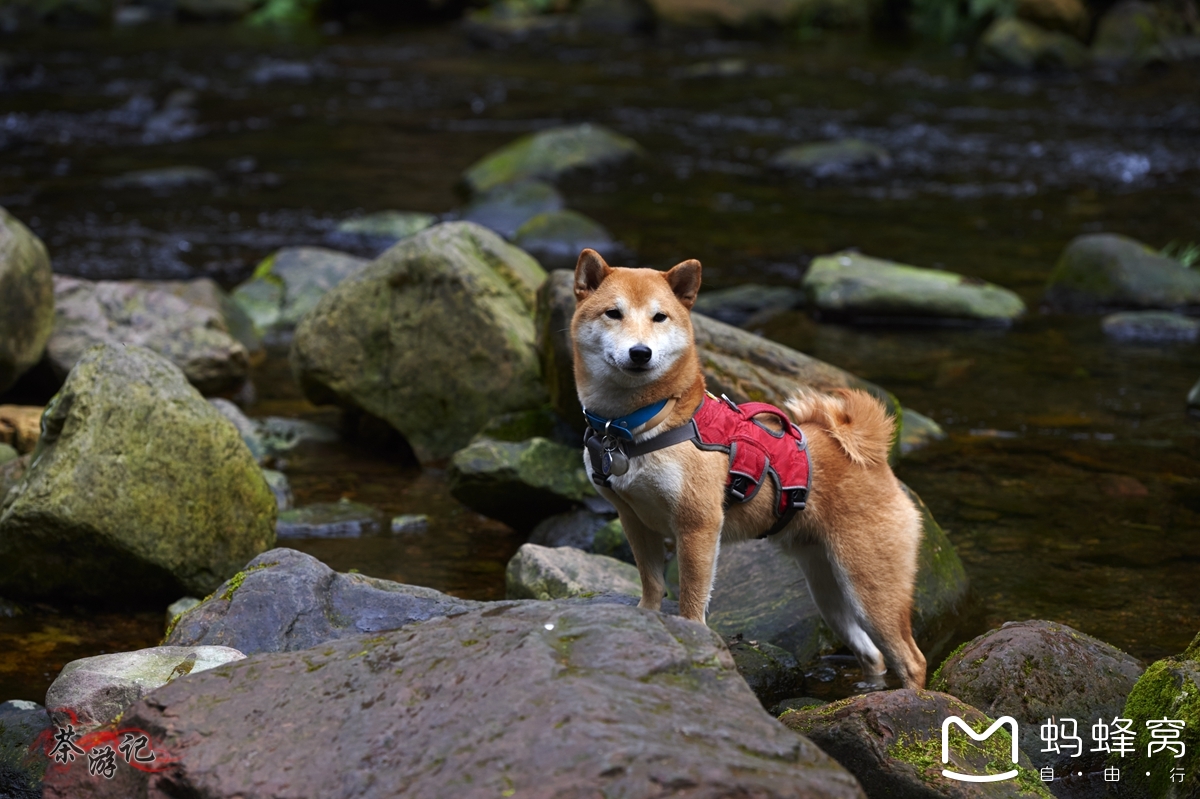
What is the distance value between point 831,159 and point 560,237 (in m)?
5.33

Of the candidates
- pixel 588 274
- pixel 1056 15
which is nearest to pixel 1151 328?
pixel 588 274

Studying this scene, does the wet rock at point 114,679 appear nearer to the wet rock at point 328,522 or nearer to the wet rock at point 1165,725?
the wet rock at point 328,522

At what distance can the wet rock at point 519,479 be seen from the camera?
21.9 feet

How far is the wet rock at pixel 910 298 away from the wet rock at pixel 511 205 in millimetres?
4170

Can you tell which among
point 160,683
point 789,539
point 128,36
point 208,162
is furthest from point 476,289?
point 128,36

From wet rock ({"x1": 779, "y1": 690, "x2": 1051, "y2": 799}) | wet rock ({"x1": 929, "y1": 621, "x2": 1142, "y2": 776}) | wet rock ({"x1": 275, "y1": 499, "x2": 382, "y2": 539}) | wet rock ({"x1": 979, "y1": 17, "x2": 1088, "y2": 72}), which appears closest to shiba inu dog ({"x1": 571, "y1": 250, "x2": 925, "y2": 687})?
wet rock ({"x1": 929, "y1": 621, "x2": 1142, "y2": 776})

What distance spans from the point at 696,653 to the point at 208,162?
49.2 ft

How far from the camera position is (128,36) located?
88.6ft

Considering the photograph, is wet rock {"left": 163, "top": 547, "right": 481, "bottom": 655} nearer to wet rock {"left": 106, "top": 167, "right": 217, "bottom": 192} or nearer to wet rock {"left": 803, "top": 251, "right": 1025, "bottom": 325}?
wet rock {"left": 803, "top": 251, "right": 1025, "bottom": 325}

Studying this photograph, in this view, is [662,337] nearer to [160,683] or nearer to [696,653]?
[696,653]

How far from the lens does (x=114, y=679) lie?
13.1ft

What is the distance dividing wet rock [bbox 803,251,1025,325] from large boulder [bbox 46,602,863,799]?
7705 mm

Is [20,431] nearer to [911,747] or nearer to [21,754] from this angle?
[21,754]

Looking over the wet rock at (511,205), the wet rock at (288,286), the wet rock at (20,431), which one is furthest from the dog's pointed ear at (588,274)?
the wet rock at (511,205)
